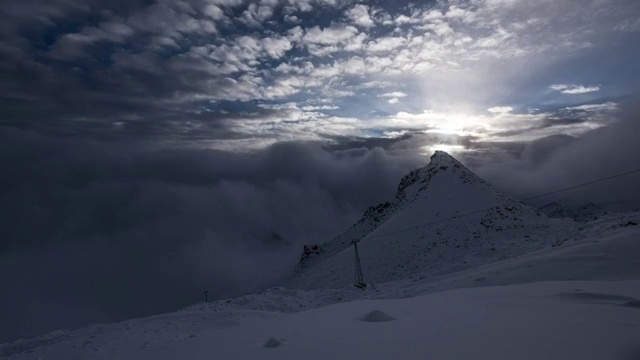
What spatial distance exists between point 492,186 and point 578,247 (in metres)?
43.6

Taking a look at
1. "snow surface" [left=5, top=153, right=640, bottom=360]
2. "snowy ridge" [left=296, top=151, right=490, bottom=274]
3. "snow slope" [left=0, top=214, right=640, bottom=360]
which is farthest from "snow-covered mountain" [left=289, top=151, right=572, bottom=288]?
"snow slope" [left=0, top=214, right=640, bottom=360]

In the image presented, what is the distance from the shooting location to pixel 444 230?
46.4m

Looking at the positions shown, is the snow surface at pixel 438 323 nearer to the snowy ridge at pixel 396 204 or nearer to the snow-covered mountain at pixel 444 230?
the snow-covered mountain at pixel 444 230

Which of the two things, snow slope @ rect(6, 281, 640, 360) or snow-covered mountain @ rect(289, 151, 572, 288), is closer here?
snow slope @ rect(6, 281, 640, 360)

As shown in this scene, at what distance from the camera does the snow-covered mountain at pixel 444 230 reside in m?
38.8

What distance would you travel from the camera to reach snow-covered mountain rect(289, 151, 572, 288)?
38781 millimetres

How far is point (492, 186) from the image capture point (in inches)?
2264

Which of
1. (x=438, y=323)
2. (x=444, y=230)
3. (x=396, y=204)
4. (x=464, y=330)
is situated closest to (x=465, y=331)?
(x=464, y=330)

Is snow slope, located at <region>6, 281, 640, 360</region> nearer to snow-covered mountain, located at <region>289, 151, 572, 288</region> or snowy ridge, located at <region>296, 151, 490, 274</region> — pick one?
snow-covered mountain, located at <region>289, 151, 572, 288</region>

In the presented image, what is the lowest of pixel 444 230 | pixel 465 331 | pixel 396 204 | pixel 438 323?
pixel 444 230

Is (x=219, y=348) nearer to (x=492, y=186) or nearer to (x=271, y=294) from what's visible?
(x=271, y=294)

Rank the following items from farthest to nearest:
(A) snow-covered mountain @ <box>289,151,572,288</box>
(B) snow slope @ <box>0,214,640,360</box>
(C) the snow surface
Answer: (A) snow-covered mountain @ <box>289,151,572,288</box> < (C) the snow surface < (B) snow slope @ <box>0,214,640,360</box>

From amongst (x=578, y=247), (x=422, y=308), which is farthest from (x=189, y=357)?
(x=578, y=247)

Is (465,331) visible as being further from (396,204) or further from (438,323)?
(396,204)
